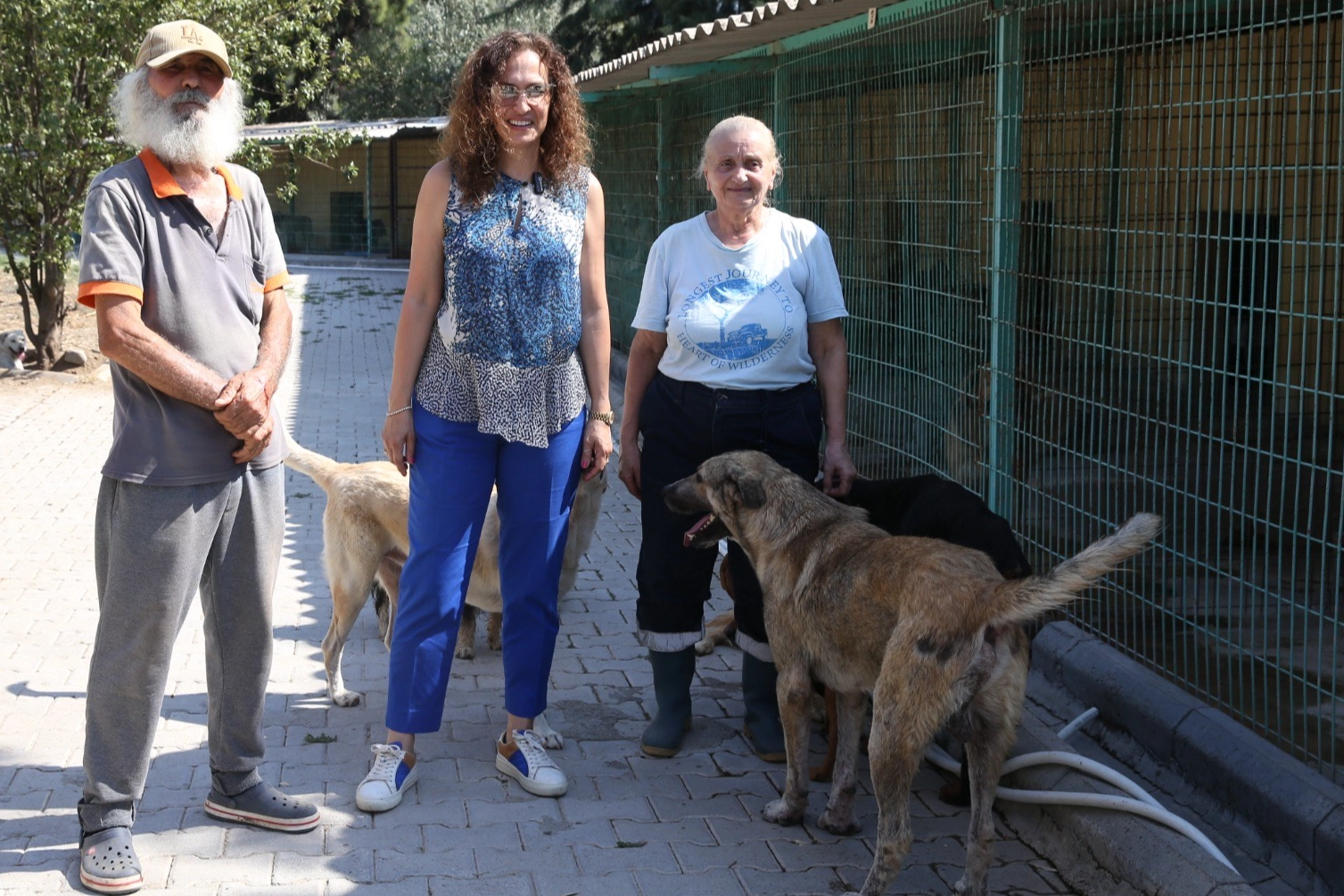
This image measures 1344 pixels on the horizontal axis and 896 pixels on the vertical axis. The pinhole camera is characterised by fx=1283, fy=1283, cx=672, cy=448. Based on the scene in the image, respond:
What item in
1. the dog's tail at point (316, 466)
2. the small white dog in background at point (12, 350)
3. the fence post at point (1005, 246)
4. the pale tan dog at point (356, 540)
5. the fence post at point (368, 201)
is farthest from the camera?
the fence post at point (368, 201)

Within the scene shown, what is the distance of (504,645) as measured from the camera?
4.23 m

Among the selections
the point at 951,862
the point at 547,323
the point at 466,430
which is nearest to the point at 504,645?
the point at 466,430

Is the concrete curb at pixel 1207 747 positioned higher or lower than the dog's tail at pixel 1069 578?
lower

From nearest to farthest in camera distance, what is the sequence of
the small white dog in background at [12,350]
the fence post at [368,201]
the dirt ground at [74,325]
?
the small white dog in background at [12,350] < the dirt ground at [74,325] < the fence post at [368,201]

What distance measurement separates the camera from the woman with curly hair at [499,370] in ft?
12.6

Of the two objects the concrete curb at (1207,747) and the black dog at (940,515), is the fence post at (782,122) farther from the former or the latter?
the concrete curb at (1207,747)

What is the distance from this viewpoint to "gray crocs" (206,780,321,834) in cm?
381

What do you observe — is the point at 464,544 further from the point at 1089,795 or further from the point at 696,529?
the point at 1089,795

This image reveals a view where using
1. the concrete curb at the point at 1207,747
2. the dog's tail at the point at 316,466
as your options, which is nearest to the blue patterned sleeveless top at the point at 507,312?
the dog's tail at the point at 316,466

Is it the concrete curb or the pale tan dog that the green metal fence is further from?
A: the pale tan dog

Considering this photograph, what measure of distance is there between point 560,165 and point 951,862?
2.39 metres

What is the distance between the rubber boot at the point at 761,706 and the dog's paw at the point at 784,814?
46 cm

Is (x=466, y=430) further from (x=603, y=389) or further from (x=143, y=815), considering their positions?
(x=143, y=815)

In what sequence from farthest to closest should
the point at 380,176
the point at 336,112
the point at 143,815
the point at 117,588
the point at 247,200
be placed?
the point at 336,112 → the point at 380,176 → the point at 143,815 → the point at 247,200 → the point at 117,588
